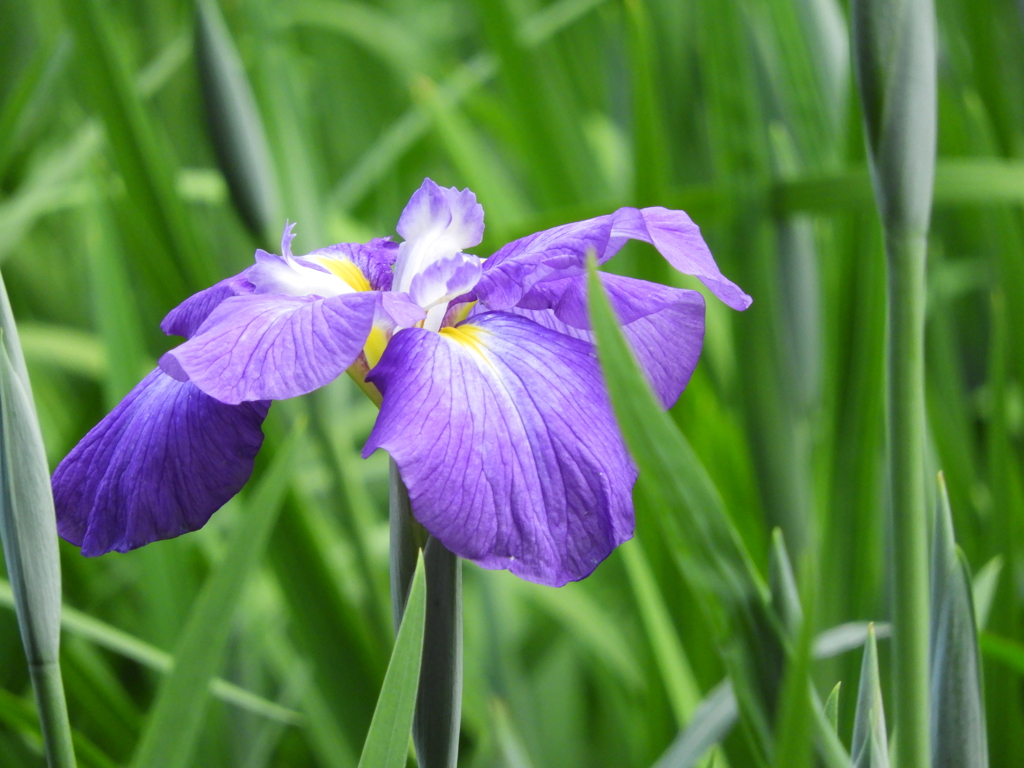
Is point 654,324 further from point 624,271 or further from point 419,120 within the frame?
point 419,120

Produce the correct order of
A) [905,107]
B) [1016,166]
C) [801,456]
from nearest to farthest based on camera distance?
[905,107] → [1016,166] → [801,456]

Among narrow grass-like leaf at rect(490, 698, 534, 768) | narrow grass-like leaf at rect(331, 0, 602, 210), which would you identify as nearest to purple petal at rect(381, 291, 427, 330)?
narrow grass-like leaf at rect(490, 698, 534, 768)

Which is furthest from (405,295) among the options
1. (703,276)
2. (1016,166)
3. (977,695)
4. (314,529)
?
(1016,166)

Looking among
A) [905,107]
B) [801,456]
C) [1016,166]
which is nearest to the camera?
[905,107]

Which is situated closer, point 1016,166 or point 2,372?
point 2,372

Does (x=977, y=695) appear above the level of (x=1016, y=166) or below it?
below

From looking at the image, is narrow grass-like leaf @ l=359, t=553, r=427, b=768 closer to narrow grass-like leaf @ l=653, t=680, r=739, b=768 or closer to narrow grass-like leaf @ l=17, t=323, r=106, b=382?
narrow grass-like leaf @ l=653, t=680, r=739, b=768

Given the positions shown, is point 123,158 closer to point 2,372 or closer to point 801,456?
point 2,372

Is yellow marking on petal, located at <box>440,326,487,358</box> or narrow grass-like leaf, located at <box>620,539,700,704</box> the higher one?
yellow marking on petal, located at <box>440,326,487,358</box>
